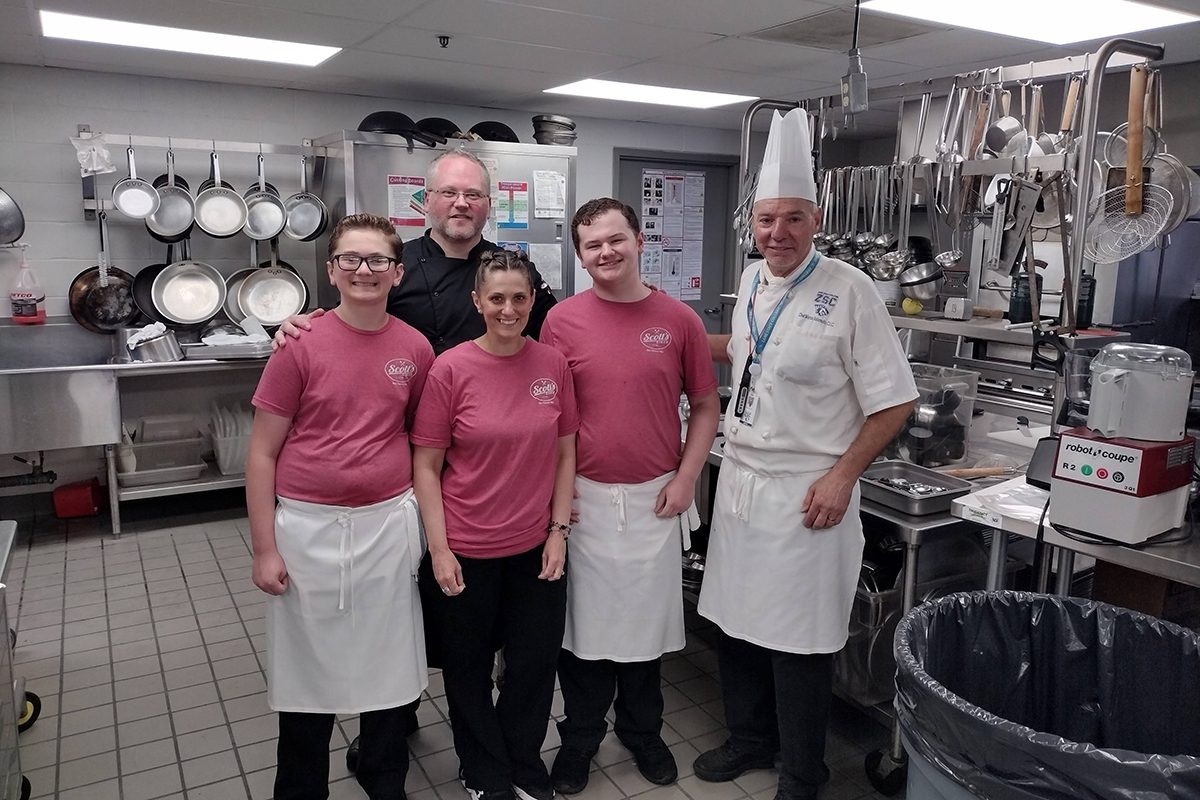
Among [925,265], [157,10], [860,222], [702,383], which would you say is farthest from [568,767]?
[157,10]

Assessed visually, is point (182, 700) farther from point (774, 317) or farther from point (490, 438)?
point (774, 317)

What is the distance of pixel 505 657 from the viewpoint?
1.92m

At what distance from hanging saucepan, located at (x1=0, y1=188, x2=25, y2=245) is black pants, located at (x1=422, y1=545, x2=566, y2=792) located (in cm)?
315

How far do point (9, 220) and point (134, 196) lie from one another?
51cm

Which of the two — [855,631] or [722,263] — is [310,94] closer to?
[722,263]

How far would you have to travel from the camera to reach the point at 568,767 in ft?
6.83

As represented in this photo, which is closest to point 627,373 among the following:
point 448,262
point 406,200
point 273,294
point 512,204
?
point 448,262

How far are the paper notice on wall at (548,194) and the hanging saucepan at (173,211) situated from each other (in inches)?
63.7

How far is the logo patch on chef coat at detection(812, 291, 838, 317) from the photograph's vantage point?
1.85 metres

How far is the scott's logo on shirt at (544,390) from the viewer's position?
1801 mm

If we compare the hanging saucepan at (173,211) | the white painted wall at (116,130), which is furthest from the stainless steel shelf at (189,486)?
the hanging saucepan at (173,211)

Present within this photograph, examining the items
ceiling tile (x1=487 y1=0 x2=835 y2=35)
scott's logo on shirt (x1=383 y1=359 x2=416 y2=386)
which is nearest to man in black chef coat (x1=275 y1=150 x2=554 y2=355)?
scott's logo on shirt (x1=383 y1=359 x2=416 y2=386)

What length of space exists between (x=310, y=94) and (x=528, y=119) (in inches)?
48.9

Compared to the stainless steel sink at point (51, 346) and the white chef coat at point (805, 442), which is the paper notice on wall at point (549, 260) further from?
the white chef coat at point (805, 442)
